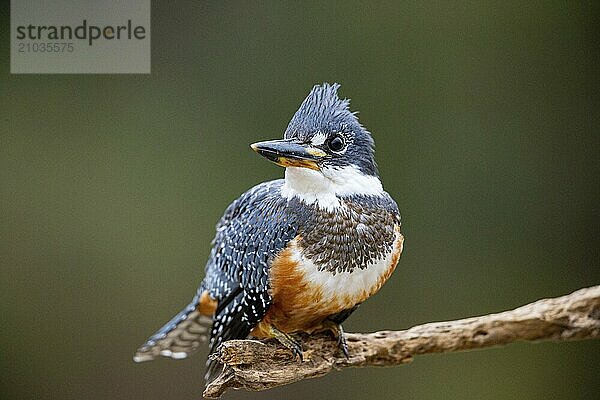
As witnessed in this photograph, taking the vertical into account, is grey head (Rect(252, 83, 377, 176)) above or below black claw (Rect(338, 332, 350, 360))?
above

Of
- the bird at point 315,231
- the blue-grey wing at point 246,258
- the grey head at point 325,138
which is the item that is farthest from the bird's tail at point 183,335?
the grey head at point 325,138

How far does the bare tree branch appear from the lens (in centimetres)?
118

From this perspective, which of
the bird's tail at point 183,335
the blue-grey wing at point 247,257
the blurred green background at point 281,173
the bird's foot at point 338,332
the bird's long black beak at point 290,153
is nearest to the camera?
the bird's long black beak at point 290,153

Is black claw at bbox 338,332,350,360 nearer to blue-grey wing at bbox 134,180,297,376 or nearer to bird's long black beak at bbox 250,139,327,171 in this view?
blue-grey wing at bbox 134,180,297,376

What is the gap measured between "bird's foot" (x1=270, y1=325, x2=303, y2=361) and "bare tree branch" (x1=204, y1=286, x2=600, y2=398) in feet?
0.03

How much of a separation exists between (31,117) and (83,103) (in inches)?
5.6

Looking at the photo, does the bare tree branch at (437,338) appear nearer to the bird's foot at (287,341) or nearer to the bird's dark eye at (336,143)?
the bird's foot at (287,341)

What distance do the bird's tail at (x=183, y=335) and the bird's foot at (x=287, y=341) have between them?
0.24 meters

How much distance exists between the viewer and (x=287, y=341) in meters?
1.20

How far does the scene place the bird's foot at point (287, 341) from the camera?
120cm

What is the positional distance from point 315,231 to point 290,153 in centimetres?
14

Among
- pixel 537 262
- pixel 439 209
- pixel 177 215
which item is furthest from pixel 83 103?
pixel 537 262

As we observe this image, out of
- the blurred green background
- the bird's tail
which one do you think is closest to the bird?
the bird's tail

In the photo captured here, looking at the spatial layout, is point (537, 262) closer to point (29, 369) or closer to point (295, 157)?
point (295, 157)
